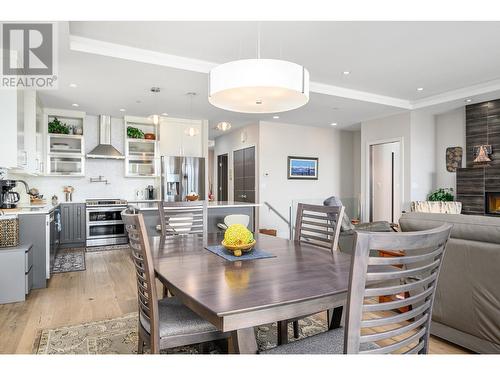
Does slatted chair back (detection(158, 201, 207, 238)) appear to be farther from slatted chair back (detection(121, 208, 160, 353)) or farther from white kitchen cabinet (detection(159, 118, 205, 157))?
white kitchen cabinet (detection(159, 118, 205, 157))

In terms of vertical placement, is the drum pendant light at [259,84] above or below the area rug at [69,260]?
above

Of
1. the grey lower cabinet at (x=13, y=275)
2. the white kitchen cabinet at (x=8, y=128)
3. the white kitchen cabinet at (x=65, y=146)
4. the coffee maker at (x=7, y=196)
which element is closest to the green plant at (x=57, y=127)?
the white kitchen cabinet at (x=65, y=146)

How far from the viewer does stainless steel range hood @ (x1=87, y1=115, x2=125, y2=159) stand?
6.24 meters

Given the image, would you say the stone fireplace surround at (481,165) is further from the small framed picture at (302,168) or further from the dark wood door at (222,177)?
the dark wood door at (222,177)

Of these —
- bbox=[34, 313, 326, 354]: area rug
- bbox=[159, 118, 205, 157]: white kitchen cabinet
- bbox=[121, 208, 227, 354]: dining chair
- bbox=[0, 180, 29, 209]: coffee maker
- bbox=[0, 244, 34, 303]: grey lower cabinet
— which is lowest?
bbox=[34, 313, 326, 354]: area rug

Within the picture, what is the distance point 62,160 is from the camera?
6082 millimetres

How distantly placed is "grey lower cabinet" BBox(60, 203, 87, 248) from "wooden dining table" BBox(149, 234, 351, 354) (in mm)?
4605

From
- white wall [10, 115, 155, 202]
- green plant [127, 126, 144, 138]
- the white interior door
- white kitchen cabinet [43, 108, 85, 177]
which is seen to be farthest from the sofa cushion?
white kitchen cabinet [43, 108, 85, 177]

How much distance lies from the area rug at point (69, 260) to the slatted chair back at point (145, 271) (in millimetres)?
3311

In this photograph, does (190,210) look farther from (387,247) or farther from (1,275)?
(387,247)

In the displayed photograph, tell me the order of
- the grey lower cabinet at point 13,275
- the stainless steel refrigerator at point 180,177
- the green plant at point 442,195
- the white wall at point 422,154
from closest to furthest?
the grey lower cabinet at point 13,275 → the green plant at point 442,195 → the white wall at point 422,154 → the stainless steel refrigerator at point 180,177

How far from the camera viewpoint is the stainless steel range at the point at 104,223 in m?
5.81
